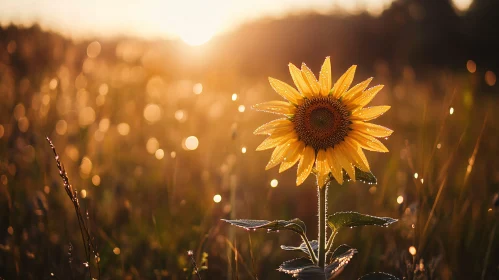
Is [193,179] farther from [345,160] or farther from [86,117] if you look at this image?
[345,160]

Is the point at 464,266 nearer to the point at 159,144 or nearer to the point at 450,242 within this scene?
the point at 450,242

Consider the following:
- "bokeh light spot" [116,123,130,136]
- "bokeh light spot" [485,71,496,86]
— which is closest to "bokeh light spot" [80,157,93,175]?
"bokeh light spot" [116,123,130,136]

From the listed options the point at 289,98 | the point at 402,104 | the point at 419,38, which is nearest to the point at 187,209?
the point at 289,98

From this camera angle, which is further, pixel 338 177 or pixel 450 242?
pixel 450 242

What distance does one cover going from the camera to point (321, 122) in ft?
6.26

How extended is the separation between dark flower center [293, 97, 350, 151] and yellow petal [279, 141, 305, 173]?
3 centimetres

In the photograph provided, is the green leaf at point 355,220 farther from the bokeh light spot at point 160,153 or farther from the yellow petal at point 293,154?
the bokeh light spot at point 160,153

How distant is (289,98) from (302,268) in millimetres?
672

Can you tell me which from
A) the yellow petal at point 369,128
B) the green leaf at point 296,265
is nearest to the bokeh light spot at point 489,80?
the yellow petal at point 369,128

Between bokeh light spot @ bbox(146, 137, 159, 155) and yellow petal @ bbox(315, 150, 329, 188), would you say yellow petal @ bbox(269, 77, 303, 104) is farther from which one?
bokeh light spot @ bbox(146, 137, 159, 155)

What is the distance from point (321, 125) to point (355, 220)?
427mm

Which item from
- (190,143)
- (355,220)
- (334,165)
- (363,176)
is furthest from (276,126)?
(190,143)

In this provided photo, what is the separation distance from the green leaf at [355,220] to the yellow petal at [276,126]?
0.41 meters

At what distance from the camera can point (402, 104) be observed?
21.3 ft
